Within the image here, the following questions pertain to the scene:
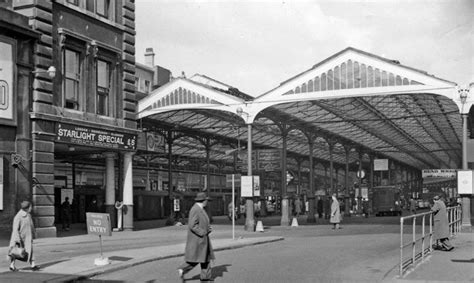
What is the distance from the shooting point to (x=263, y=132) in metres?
43.7

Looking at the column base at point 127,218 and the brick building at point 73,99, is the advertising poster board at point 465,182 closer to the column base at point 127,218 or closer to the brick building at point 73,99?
the brick building at point 73,99

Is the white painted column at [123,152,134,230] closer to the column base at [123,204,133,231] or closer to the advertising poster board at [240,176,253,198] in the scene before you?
the column base at [123,204,133,231]

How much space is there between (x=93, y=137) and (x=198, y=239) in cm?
1646

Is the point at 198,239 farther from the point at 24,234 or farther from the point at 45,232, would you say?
the point at 45,232

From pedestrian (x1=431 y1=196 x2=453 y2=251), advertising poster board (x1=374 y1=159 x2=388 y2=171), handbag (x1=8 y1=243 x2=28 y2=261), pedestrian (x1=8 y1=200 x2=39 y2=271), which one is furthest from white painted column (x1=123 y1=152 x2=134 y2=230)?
advertising poster board (x1=374 y1=159 x2=388 y2=171)

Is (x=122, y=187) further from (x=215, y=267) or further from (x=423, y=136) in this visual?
(x=423, y=136)

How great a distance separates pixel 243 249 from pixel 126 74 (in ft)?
43.3

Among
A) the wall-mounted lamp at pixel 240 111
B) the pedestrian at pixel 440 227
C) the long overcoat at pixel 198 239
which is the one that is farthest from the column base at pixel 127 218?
the long overcoat at pixel 198 239

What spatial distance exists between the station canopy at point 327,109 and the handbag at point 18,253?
1837 cm

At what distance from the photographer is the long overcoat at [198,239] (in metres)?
11.8

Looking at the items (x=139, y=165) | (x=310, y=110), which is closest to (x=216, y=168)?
(x=139, y=165)

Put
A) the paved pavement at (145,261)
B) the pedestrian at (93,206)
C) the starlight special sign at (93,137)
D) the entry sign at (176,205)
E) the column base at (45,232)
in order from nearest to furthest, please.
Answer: the paved pavement at (145,261) < the column base at (45,232) < the starlight special sign at (93,137) < the entry sign at (176,205) < the pedestrian at (93,206)

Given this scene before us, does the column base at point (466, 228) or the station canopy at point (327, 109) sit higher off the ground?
the station canopy at point (327, 109)

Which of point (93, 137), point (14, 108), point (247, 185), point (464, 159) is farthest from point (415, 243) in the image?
point (93, 137)
